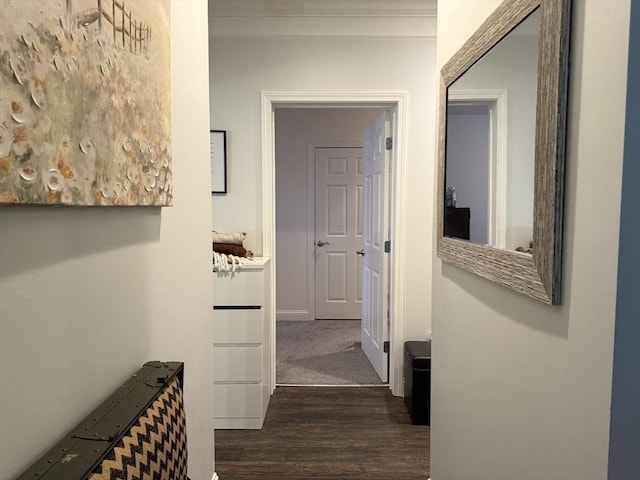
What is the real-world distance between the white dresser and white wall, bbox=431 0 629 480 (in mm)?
1548

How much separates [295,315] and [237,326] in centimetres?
257

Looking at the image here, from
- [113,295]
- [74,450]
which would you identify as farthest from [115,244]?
[74,450]

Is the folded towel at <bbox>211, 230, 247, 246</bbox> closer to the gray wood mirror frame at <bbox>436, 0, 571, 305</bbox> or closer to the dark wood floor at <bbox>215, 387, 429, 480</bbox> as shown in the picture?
the dark wood floor at <bbox>215, 387, 429, 480</bbox>

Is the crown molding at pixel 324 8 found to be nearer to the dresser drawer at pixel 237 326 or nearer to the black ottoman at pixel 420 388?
the dresser drawer at pixel 237 326

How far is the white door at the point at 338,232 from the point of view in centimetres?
521

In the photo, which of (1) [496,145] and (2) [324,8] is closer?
(1) [496,145]

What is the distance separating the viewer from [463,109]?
1.54 metres

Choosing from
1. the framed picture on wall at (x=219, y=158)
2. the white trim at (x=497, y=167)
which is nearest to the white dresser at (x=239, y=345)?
the framed picture on wall at (x=219, y=158)

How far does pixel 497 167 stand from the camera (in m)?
1.27

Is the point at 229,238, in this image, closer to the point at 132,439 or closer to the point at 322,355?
A: the point at 322,355

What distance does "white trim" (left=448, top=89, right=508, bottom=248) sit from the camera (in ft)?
4.00

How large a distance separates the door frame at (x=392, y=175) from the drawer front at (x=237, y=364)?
0.40 m

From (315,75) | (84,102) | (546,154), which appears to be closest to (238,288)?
(315,75)

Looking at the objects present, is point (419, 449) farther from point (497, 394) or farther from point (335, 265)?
point (335, 265)
